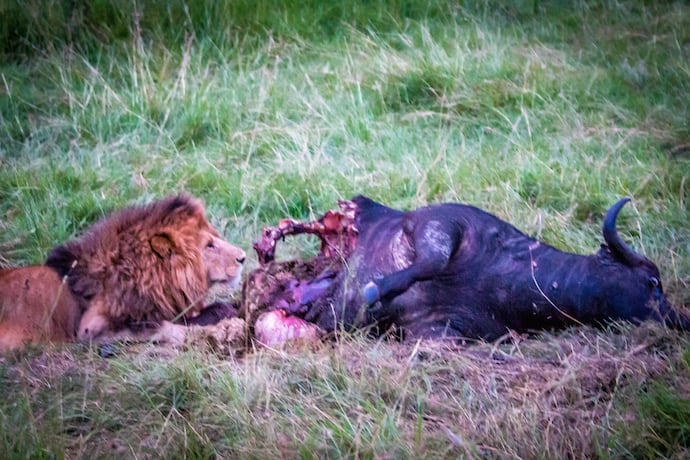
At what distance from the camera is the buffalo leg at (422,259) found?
158 inches

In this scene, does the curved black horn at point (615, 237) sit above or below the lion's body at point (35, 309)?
above

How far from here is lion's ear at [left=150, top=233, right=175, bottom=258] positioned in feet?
14.8

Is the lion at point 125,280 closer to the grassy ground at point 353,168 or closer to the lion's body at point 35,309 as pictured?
the lion's body at point 35,309

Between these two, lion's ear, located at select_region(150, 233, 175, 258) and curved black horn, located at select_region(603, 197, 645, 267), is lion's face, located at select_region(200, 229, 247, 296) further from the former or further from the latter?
curved black horn, located at select_region(603, 197, 645, 267)

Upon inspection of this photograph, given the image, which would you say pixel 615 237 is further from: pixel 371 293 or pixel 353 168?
pixel 353 168

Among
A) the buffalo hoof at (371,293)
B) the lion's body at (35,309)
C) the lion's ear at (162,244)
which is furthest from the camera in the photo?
the lion's ear at (162,244)

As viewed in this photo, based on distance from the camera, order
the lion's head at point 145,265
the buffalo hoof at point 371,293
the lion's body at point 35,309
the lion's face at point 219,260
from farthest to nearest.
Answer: the lion's face at point 219,260 < the lion's head at point 145,265 < the lion's body at point 35,309 < the buffalo hoof at point 371,293

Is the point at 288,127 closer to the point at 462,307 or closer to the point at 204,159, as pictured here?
the point at 204,159

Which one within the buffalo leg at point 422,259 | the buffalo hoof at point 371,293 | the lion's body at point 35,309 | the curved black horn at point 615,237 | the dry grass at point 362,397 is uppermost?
the curved black horn at point 615,237

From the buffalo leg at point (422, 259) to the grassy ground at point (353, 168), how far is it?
23 cm

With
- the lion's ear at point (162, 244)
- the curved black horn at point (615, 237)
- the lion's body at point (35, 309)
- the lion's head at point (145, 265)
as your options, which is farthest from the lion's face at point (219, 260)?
the curved black horn at point (615, 237)

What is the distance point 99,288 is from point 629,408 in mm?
2340

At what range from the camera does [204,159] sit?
21.6 feet

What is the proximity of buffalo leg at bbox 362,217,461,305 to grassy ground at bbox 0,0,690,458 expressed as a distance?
0.74 ft
